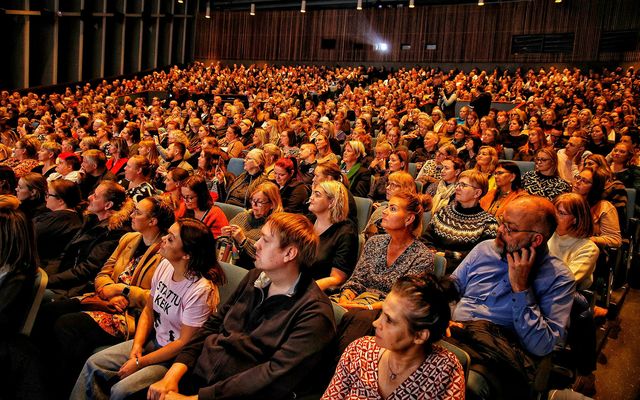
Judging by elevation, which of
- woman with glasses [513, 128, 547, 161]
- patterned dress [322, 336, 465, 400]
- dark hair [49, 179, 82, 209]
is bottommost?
patterned dress [322, 336, 465, 400]

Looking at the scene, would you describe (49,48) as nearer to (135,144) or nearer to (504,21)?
(135,144)

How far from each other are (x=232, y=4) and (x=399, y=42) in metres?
7.92

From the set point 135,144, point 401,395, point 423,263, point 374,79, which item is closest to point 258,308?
point 401,395

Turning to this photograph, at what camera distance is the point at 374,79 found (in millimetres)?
15852

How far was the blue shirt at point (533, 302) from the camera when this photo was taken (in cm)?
192

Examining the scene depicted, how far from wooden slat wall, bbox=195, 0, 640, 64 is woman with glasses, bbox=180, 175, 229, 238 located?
13.2m

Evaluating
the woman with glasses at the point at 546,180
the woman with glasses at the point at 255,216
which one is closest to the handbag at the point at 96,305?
the woman with glasses at the point at 255,216

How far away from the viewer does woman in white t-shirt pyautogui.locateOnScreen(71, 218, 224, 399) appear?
2.06 m

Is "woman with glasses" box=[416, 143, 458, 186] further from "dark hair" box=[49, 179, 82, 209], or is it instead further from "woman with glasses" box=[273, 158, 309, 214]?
"dark hair" box=[49, 179, 82, 209]

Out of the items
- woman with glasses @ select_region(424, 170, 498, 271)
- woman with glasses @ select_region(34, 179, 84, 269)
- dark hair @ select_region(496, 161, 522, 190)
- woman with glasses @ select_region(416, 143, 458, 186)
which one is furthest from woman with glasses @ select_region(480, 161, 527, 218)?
woman with glasses @ select_region(34, 179, 84, 269)

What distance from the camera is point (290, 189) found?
158 inches

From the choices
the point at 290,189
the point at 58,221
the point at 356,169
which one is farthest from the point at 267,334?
the point at 356,169

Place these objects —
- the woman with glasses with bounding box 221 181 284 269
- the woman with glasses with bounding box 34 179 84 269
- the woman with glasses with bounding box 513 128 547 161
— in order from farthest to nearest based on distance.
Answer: the woman with glasses with bounding box 513 128 547 161, the woman with glasses with bounding box 34 179 84 269, the woman with glasses with bounding box 221 181 284 269

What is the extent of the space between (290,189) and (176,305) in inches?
77.2
